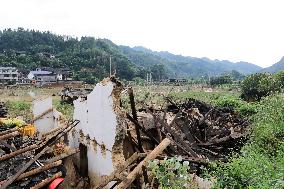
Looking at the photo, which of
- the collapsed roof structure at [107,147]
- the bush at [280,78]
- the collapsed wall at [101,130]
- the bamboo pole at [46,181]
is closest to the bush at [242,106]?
the bush at [280,78]

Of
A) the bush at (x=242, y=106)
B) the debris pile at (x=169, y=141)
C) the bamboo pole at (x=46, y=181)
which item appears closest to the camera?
the debris pile at (x=169, y=141)

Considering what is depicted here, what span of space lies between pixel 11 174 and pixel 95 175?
1.68 meters

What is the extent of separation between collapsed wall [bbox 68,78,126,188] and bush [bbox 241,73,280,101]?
32567mm

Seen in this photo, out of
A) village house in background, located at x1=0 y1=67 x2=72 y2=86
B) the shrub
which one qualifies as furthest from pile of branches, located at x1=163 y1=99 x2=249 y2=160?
village house in background, located at x1=0 y1=67 x2=72 y2=86

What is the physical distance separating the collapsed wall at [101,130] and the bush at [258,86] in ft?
107

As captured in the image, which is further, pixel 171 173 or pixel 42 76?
pixel 42 76

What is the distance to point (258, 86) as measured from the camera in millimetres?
40344

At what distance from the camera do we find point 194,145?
37.7ft

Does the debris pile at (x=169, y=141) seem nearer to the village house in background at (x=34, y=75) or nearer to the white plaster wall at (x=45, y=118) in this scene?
the white plaster wall at (x=45, y=118)

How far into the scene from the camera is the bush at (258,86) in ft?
127

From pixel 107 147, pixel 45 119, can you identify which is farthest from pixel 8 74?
pixel 107 147

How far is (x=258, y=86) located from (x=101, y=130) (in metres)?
35.9

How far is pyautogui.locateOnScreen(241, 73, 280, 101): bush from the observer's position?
3865 centimetres

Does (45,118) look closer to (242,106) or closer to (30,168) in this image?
(30,168)
